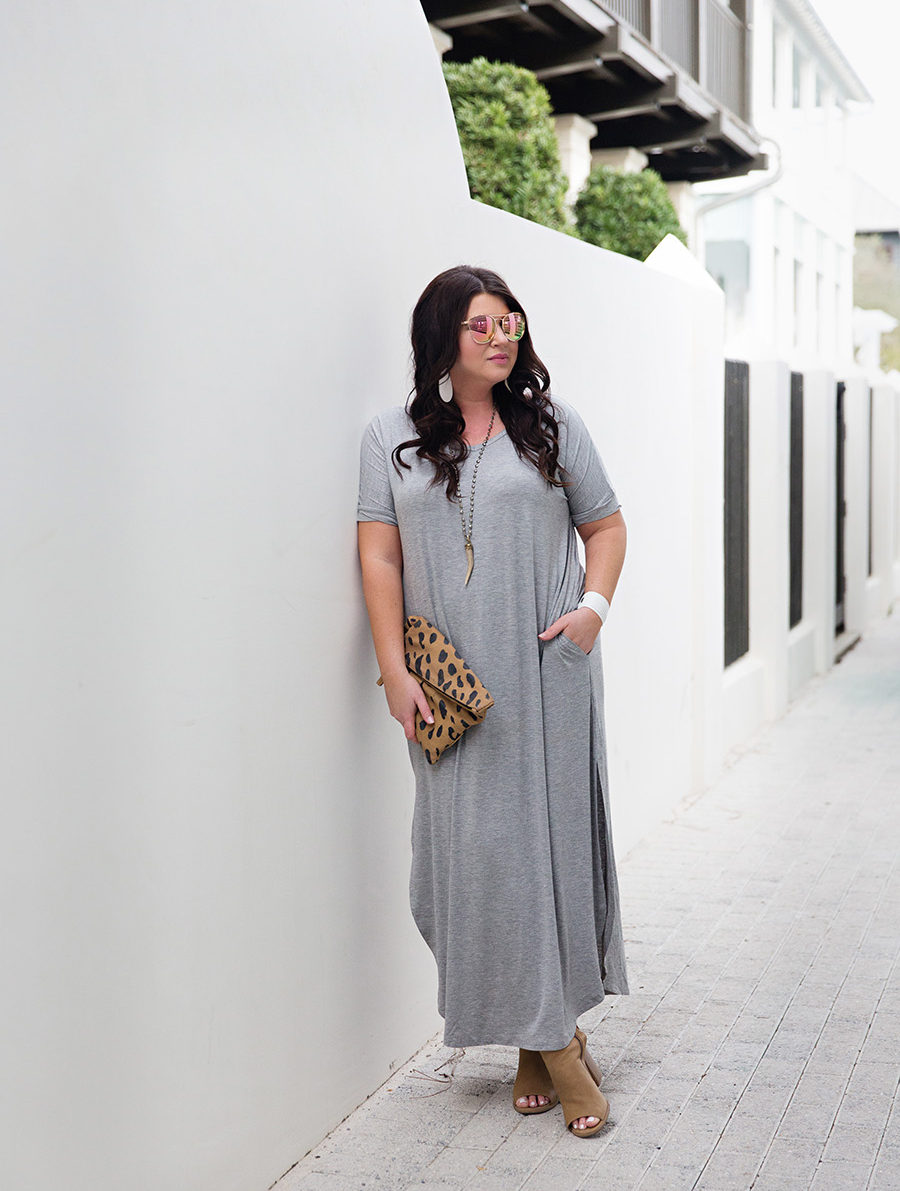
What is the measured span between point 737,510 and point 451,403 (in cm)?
525

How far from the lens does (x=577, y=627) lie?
3309 millimetres

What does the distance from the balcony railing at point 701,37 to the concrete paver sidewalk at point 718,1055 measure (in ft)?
28.8

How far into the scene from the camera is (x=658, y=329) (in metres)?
6.22

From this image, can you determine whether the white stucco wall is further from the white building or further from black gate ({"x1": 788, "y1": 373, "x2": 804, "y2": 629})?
the white building

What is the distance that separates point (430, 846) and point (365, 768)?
0.87 ft

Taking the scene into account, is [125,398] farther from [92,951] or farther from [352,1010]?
[352,1010]

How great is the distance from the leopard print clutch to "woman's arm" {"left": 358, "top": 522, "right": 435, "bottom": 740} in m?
0.02

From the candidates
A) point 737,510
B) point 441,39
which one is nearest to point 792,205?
point 441,39

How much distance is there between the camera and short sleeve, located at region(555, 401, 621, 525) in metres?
3.38

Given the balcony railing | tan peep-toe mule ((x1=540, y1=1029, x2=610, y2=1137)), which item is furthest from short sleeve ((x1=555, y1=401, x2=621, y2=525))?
the balcony railing

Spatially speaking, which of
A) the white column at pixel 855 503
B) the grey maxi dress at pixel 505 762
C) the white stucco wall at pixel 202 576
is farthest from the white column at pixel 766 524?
the grey maxi dress at pixel 505 762

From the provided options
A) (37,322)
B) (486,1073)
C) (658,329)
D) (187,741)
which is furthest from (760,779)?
(37,322)

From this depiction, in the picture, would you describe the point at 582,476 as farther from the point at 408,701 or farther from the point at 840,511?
the point at 840,511

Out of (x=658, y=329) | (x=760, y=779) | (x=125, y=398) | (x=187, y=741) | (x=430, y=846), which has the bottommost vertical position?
(x=760, y=779)
